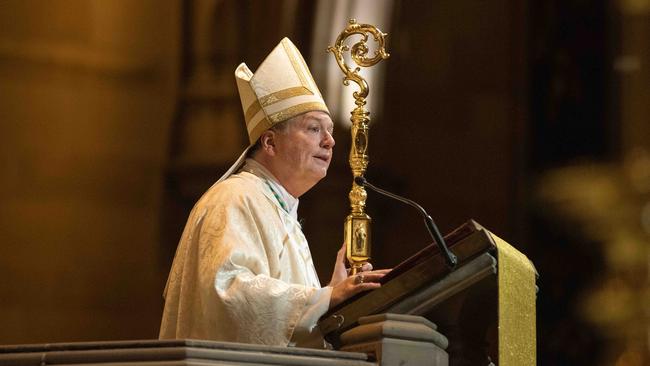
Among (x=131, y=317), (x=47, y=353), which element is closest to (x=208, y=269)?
(x=47, y=353)

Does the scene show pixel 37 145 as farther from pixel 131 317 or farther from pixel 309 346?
pixel 309 346

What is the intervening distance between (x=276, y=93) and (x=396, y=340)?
152 centimetres

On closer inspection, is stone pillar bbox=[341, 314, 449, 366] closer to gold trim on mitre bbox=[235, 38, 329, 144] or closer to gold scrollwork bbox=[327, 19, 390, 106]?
gold trim on mitre bbox=[235, 38, 329, 144]

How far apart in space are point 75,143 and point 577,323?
2.64 metres

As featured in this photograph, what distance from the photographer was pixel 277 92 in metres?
4.73

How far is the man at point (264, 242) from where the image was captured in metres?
3.85

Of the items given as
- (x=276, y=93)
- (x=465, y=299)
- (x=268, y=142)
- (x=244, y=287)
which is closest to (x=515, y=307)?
(x=465, y=299)

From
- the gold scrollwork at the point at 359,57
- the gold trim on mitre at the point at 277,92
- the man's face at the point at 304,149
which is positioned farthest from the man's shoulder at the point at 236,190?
the gold scrollwork at the point at 359,57

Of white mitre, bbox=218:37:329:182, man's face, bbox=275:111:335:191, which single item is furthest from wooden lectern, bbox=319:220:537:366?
white mitre, bbox=218:37:329:182

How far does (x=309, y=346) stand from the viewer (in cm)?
379

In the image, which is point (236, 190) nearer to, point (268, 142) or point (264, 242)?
point (264, 242)

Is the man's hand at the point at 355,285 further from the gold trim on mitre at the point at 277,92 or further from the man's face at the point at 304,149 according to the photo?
the gold trim on mitre at the point at 277,92

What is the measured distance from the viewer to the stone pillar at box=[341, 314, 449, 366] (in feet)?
11.2

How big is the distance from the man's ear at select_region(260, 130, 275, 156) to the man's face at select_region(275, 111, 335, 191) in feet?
0.05
